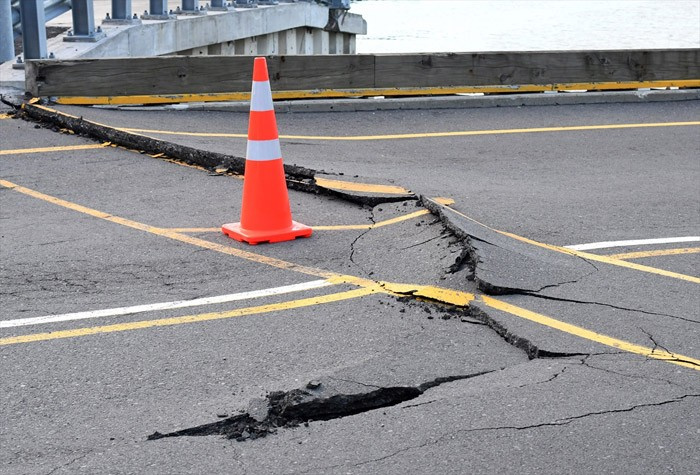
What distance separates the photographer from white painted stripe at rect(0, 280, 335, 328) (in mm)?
5555

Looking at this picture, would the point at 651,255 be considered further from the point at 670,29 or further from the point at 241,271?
the point at 670,29

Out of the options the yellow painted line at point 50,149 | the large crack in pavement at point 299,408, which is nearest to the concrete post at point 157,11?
the yellow painted line at point 50,149

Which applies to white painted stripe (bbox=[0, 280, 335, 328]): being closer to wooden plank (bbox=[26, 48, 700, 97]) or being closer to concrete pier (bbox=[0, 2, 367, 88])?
wooden plank (bbox=[26, 48, 700, 97])

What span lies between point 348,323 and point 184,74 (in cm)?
771

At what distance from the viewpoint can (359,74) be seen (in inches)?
528

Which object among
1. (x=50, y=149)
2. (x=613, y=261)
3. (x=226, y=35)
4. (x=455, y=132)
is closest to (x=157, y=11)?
(x=226, y=35)

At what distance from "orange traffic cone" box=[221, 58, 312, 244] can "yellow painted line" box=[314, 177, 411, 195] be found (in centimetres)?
136

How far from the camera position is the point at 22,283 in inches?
243

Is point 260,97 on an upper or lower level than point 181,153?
upper

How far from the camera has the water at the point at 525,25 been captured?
49.7m

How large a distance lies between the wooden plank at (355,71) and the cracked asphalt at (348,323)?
7.03ft

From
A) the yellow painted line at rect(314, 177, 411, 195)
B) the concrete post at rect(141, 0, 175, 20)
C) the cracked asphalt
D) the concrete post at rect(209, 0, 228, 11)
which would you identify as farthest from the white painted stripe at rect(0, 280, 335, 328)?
the concrete post at rect(209, 0, 228, 11)

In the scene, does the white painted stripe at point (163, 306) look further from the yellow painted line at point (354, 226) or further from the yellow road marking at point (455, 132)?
the yellow road marking at point (455, 132)

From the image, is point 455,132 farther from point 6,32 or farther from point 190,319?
point 190,319
